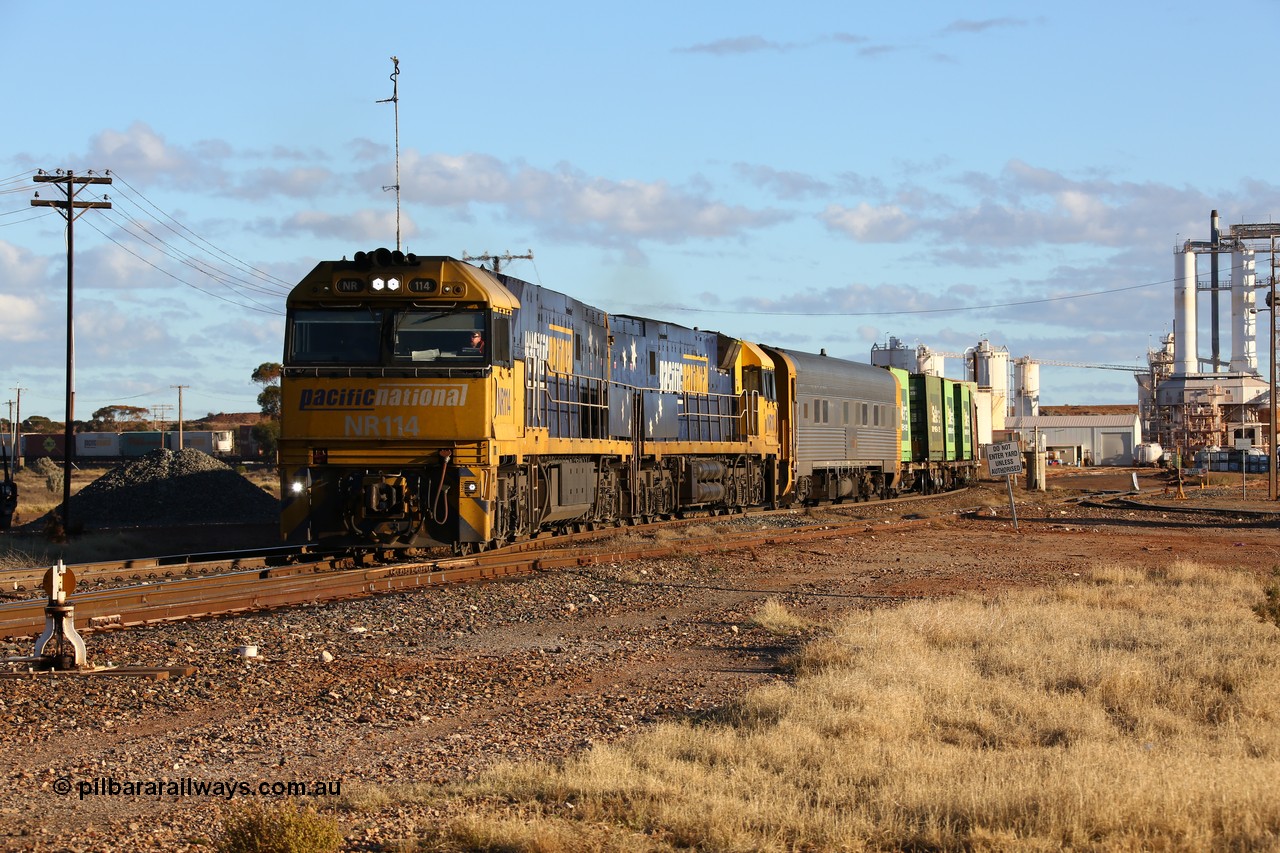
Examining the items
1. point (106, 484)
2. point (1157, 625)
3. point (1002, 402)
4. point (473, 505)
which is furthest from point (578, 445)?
point (1002, 402)

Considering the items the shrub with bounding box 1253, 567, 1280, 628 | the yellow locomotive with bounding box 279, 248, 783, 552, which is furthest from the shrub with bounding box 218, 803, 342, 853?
the yellow locomotive with bounding box 279, 248, 783, 552

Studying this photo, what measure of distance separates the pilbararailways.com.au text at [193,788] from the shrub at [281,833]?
39.8 inches

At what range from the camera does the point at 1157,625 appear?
41.8ft

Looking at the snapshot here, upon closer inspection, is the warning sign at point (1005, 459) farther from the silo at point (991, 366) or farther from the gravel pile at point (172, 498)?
the silo at point (991, 366)

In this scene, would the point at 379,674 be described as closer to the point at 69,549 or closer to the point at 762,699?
the point at 762,699

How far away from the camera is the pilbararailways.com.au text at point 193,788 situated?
6.94 m

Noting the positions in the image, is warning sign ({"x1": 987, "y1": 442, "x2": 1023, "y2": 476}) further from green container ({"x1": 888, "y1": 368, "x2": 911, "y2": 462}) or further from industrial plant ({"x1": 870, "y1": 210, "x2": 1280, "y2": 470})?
industrial plant ({"x1": 870, "y1": 210, "x2": 1280, "y2": 470})

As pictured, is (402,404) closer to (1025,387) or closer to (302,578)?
(302,578)

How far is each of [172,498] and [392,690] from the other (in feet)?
81.7

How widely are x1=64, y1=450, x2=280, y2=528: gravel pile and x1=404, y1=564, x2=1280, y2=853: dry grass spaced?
76.8 ft

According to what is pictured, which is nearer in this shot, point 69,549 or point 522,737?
point 522,737

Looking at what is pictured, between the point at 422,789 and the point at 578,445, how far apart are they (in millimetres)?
14186

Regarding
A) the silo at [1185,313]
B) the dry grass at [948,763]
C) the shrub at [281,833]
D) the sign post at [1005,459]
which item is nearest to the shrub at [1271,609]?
the dry grass at [948,763]

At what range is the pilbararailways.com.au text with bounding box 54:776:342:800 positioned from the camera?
273 inches
